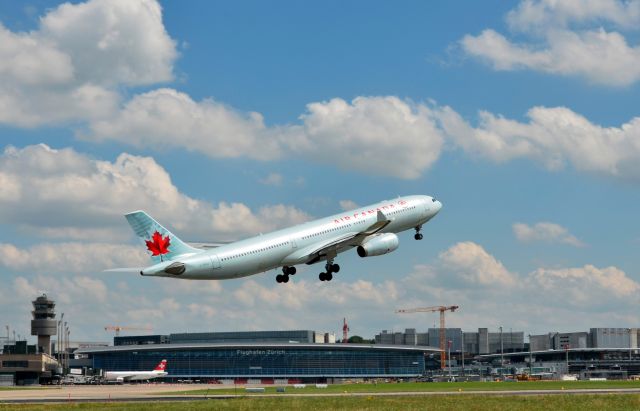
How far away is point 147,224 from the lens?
268 feet

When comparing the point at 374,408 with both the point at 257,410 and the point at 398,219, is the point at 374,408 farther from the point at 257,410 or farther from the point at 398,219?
the point at 398,219

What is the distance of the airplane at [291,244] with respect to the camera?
79.9 meters

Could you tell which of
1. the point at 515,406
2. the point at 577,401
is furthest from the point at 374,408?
the point at 577,401

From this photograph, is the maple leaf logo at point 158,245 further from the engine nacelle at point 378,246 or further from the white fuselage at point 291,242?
the engine nacelle at point 378,246

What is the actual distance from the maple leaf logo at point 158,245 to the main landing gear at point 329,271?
1978 cm

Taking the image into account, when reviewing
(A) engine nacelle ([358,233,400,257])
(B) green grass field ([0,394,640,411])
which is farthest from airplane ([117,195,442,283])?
(B) green grass field ([0,394,640,411])

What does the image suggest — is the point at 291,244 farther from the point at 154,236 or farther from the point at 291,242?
the point at 154,236

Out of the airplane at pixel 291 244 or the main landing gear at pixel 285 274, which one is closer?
the airplane at pixel 291 244

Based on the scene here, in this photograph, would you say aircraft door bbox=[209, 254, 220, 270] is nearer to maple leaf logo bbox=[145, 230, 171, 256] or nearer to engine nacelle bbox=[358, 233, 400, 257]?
maple leaf logo bbox=[145, 230, 171, 256]

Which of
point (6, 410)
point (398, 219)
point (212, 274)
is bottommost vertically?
point (6, 410)

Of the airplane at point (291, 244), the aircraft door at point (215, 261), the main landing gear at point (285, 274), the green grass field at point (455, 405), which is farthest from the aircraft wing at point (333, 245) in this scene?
the green grass field at point (455, 405)

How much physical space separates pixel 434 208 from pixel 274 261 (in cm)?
2776

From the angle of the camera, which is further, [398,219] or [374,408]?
[398,219]

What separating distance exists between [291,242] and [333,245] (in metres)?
5.84
